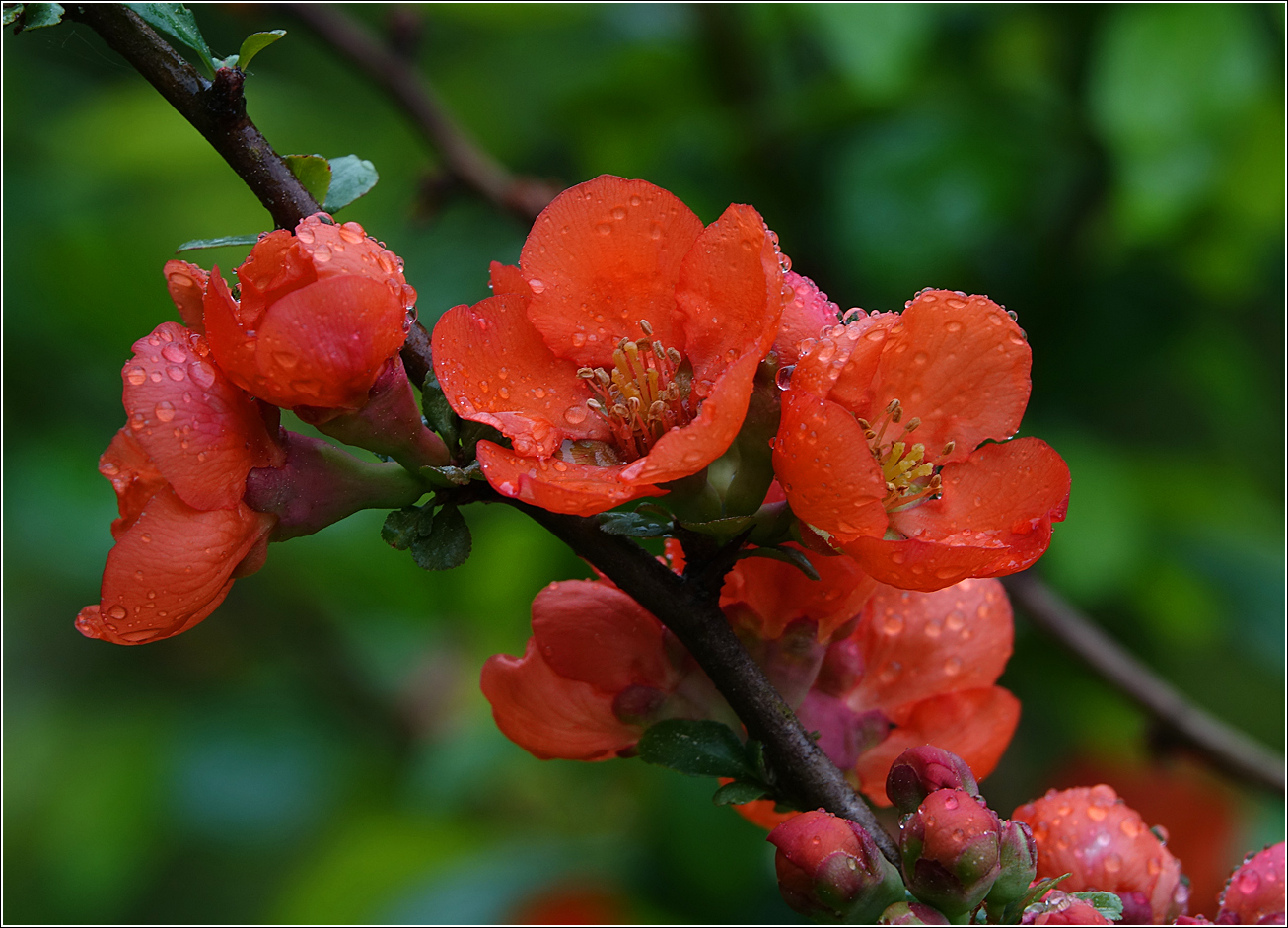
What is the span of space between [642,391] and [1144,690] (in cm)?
98

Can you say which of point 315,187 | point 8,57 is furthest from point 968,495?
point 8,57

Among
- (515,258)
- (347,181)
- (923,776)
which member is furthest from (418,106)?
(923,776)

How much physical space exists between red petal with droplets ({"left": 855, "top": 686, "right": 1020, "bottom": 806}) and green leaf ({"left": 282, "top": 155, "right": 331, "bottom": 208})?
524 mm

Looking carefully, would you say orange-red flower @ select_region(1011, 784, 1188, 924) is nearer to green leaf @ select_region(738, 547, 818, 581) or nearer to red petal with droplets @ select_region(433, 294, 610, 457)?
green leaf @ select_region(738, 547, 818, 581)

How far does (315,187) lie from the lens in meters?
0.69

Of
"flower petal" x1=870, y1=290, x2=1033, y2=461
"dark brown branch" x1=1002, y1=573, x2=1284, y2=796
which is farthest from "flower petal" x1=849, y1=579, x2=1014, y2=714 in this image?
"dark brown branch" x1=1002, y1=573, x2=1284, y2=796

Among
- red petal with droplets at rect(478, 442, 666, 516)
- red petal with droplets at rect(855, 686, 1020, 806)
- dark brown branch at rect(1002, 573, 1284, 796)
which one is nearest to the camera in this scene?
red petal with droplets at rect(478, 442, 666, 516)

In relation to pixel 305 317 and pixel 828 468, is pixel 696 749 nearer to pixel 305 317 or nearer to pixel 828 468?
pixel 828 468

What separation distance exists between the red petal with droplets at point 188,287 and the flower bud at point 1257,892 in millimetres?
764

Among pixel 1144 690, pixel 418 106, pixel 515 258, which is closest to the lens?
pixel 1144 690

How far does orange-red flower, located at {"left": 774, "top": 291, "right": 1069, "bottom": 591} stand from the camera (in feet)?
1.90

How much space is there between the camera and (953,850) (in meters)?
0.58

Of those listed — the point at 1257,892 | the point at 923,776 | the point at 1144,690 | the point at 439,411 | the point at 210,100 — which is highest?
the point at 210,100

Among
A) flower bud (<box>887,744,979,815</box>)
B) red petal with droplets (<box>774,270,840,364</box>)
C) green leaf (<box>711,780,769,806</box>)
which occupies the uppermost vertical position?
red petal with droplets (<box>774,270,840,364</box>)
